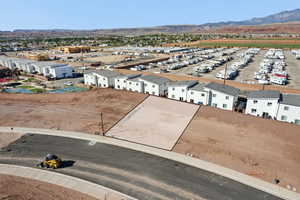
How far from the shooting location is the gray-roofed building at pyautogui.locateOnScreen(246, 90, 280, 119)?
118 feet

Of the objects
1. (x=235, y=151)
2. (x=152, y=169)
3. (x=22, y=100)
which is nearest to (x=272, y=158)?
(x=235, y=151)

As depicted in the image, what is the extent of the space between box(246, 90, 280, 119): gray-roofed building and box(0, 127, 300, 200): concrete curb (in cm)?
1919

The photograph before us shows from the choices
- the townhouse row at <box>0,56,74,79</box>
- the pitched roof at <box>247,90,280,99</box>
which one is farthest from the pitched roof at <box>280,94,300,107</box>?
the townhouse row at <box>0,56,74,79</box>

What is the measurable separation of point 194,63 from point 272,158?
71825 mm

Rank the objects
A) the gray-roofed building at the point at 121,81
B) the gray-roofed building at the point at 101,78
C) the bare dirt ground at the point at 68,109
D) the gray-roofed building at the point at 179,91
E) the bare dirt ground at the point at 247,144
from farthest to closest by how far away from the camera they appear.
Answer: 1. the gray-roofed building at the point at 101,78
2. the gray-roofed building at the point at 121,81
3. the gray-roofed building at the point at 179,91
4. the bare dirt ground at the point at 68,109
5. the bare dirt ground at the point at 247,144

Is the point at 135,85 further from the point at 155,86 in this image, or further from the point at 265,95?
the point at 265,95

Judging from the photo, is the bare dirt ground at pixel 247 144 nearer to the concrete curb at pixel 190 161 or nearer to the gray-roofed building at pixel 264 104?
the concrete curb at pixel 190 161

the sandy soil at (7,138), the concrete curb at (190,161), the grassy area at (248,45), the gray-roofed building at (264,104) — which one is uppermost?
the grassy area at (248,45)

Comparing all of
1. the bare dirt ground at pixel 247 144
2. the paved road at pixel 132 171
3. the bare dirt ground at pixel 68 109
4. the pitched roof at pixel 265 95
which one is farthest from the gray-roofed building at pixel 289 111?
the bare dirt ground at pixel 68 109

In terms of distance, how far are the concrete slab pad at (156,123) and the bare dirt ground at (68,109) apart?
92.9 inches

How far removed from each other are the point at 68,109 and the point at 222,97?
33284 mm

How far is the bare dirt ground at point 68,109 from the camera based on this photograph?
35719 mm

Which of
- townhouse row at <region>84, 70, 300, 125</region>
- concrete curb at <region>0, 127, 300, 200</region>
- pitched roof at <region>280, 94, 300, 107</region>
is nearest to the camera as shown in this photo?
concrete curb at <region>0, 127, 300, 200</region>

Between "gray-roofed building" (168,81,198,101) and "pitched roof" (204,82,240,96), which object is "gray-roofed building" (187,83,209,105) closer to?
"gray-roofed building" (168,81,198,101)
